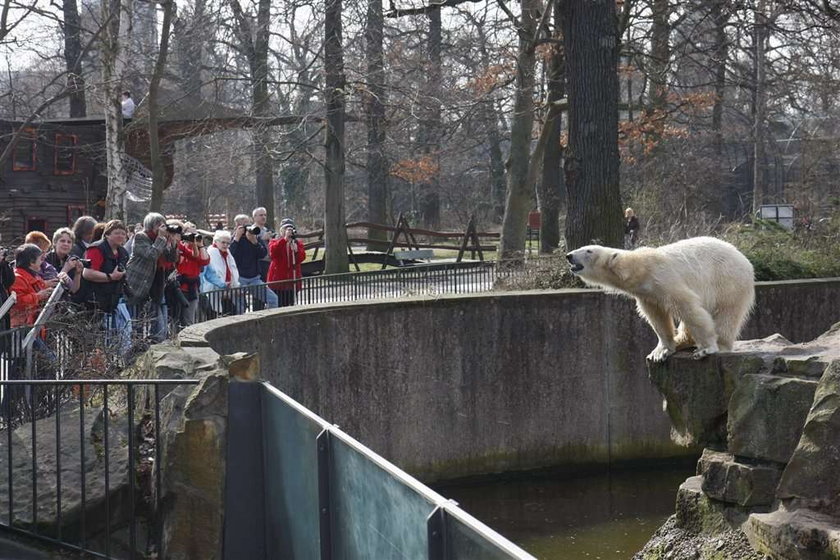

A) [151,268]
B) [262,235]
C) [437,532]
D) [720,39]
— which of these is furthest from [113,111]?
[437,532]

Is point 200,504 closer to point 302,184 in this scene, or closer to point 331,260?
point 331,260

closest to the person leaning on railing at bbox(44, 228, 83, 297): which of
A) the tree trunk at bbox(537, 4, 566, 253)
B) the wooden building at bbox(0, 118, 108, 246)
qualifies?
the tree trunk at bbox(537, 4, 566, 253)

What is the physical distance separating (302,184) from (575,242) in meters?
35.6

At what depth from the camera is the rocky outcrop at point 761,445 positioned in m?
7.39

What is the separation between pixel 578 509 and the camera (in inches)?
503

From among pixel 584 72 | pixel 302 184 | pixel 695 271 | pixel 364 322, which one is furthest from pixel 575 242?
pixel 302 184

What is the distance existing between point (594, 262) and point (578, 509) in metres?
4.66

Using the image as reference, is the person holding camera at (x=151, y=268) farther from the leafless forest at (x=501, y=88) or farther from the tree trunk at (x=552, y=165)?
the tree trunk at (x=552, y=165)

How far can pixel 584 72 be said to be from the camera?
15406 millimetres

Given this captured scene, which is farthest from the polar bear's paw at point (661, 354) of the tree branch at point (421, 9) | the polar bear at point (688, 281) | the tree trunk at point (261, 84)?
the tree trunk at point (261, 84)

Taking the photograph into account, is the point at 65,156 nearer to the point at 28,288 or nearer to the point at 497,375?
the point at 497,375

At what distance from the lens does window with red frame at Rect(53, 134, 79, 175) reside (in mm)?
28516

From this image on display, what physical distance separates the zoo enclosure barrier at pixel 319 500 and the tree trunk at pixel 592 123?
9777mm

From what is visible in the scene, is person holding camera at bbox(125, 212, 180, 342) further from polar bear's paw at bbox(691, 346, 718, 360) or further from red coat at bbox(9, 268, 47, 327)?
polar bear's paw at bbox(691, 346, 718, 360)
